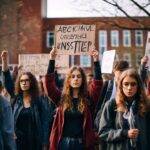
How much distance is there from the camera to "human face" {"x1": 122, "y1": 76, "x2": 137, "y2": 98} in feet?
19.7

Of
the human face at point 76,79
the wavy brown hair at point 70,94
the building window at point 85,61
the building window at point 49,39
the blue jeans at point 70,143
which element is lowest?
the blue jeans at point 70,143

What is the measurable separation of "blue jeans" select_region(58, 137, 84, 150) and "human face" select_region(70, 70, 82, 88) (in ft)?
2.11

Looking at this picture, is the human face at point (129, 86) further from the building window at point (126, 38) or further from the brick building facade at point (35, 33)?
the building window at point (126, 38)

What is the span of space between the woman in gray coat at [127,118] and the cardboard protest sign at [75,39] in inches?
123

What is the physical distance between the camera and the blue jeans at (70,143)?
667 centimetres

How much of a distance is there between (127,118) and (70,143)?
1013 mm

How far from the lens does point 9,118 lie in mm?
6617

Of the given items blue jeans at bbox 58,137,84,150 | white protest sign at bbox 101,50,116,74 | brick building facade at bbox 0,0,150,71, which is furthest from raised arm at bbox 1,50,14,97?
brick building facade at bbox 0,0,150,71

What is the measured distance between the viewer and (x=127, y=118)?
5.90 m

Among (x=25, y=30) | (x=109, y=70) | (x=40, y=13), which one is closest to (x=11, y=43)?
(x=25, y=30)

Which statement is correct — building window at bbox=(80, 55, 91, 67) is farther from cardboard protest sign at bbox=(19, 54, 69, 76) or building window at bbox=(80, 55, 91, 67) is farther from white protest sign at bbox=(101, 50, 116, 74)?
white protest sign at bbox=(101, 50, 116, 74)

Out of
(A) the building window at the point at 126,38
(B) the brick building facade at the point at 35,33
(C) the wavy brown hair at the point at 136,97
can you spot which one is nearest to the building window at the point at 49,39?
(B) the brick building facade at the point at 35,33

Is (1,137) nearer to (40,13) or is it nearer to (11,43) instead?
(11,43)

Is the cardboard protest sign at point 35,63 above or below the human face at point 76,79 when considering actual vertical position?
above
